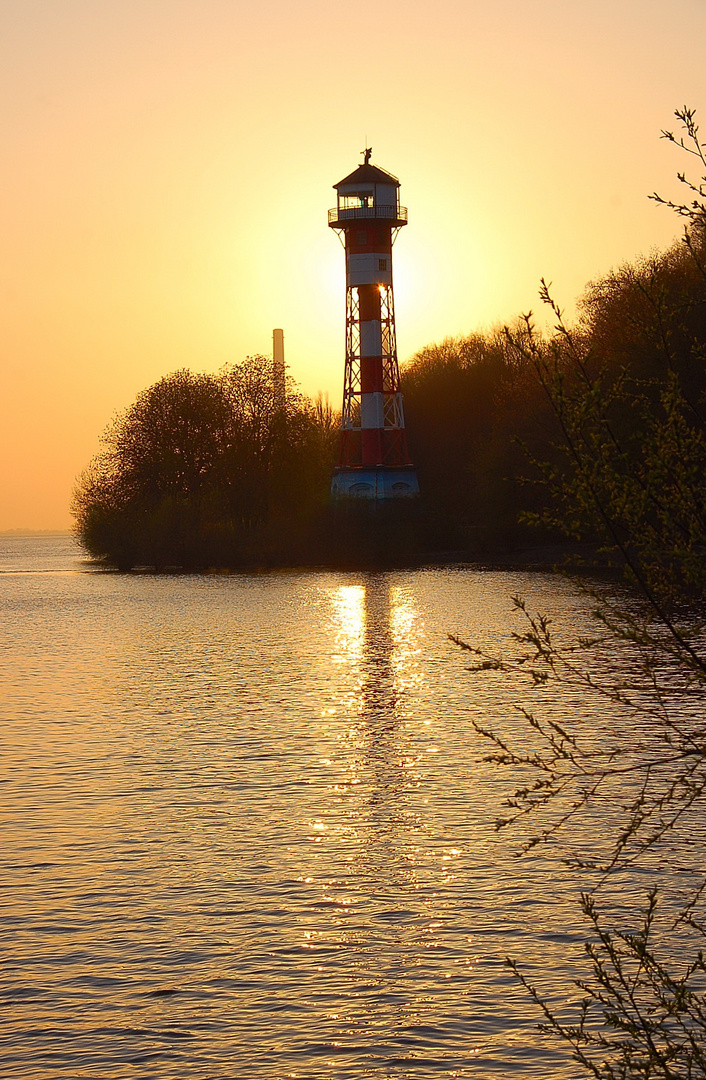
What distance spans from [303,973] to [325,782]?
5.85 m

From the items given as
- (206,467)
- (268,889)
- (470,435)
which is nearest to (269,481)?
(206,467)

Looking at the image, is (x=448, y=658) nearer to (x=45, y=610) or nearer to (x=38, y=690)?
(x=38, y=690)

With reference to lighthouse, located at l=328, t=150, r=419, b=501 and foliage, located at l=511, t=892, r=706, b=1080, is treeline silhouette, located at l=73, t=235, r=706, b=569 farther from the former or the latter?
foliage, located at l=511, t=892, r=706, b=1080

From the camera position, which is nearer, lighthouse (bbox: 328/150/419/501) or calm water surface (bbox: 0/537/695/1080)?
calm water surface (bbox: 0/537/695/1080)

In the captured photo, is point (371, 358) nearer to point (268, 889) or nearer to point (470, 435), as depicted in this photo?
point (470, 435)

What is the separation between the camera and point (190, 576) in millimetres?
65750

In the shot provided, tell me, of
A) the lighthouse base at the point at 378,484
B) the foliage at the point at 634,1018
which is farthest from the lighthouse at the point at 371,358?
the foliage at the point at 634,1018

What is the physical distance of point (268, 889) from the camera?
1017 cm

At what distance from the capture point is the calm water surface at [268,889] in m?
7.36

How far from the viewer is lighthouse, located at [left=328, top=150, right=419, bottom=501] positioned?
71500mm

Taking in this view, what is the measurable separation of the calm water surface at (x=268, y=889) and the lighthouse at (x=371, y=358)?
162ft

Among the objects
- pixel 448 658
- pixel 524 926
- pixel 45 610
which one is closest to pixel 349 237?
pixel 45 610

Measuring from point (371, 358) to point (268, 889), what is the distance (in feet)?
204

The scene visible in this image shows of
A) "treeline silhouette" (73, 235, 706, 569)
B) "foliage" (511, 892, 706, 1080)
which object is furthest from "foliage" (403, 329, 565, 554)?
"foliage" (511, 892, 706, 1080)
